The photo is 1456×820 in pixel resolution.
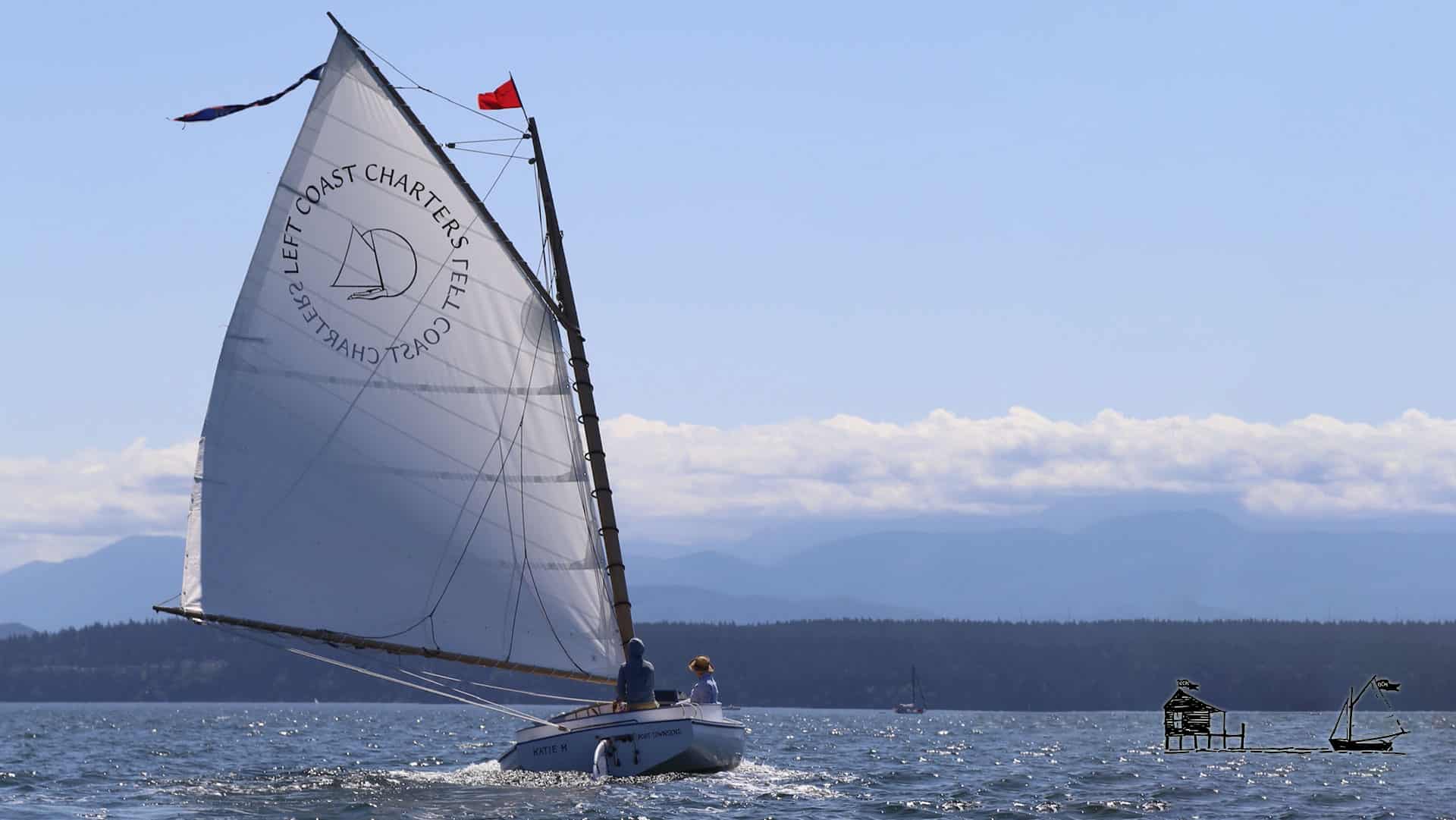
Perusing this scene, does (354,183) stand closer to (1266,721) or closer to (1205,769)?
(1205,769)

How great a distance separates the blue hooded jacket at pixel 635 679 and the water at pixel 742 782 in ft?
5.62

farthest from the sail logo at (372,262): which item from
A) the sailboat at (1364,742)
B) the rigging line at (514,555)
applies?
the sailboat at (1364,742)

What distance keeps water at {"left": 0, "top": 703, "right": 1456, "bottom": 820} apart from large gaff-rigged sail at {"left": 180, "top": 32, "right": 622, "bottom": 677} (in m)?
3.79

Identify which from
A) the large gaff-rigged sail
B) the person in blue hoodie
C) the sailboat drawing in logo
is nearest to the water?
the person in blue hoodie

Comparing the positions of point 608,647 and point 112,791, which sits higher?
point 608,647

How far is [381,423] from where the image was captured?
3559 cm

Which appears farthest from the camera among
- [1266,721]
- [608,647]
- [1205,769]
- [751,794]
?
[1266,721]

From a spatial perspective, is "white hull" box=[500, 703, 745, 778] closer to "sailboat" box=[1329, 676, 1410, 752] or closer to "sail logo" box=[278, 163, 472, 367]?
"sail logo" box=[278, 163, 472, 367]

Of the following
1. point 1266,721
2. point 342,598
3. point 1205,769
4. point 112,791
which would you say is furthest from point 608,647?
point 1266,721

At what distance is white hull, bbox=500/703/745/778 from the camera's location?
115ft

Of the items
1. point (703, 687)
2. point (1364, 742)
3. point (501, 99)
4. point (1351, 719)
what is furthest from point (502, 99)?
point (1364, 742)

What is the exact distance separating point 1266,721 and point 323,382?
114 meters

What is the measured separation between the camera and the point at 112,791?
36875 millimetres

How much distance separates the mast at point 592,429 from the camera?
36.9 metres
